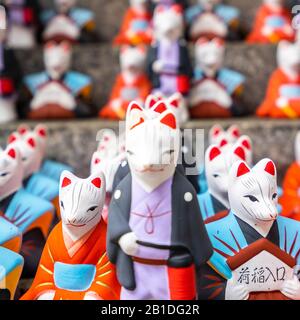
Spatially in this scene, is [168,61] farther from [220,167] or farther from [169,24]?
[220,167]

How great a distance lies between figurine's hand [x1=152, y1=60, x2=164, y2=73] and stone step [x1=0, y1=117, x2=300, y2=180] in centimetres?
25

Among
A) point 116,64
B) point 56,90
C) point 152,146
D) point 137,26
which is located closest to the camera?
point 152,146

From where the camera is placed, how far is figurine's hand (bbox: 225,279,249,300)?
3.86 feet

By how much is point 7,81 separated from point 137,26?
0.73 m

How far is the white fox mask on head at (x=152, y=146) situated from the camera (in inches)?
41.2

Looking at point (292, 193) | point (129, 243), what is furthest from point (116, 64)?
point (129, 243)

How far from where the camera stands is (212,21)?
9.05ft

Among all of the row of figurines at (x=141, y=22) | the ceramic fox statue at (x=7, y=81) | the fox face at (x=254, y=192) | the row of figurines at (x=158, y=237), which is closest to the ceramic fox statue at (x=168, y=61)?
the row of figurines at (x=141, y=22)

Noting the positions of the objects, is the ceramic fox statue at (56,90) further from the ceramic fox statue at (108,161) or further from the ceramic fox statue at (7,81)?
the ceramic fox statue at (108,161)

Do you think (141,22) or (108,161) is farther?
(141,22)

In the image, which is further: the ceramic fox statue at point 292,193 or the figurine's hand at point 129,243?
the ceramic fox statue at point 292,193

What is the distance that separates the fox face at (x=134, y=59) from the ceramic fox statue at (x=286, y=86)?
0.55 m

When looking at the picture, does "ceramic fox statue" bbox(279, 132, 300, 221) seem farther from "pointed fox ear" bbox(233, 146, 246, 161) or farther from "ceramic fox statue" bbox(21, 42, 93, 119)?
"ceramic fox statue" bbox(21, 42, 93, 119)

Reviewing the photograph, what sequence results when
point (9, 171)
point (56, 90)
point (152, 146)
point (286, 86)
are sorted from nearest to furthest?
point (152, 146)
point (9, 171)
point (286, 86)
point (56, 90)
